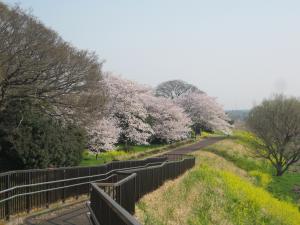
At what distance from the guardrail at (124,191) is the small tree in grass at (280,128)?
77.2 ft

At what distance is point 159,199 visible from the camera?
667 inches

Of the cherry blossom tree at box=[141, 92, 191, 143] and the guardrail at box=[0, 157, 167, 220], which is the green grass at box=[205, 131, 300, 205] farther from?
the guardrail at box=[0, 157, 167, 220]

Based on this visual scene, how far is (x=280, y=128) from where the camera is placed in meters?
51.4

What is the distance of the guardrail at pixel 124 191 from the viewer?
225 inches

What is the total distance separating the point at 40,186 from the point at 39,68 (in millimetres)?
10745

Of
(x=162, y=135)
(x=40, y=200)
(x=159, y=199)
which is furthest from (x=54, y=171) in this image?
(x=162, y=135)

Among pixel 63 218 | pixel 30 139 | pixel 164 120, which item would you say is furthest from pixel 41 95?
pixel 164 120

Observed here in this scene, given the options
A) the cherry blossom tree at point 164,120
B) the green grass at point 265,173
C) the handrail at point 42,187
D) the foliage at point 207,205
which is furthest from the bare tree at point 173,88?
the handrail at point 42,187

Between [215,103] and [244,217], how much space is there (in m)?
77.1

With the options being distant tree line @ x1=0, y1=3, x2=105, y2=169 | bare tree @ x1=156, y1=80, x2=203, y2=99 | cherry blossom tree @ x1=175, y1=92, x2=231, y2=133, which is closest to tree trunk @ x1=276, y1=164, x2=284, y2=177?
distant tree line @ x1=0, y1=3, x2=105, y2=169

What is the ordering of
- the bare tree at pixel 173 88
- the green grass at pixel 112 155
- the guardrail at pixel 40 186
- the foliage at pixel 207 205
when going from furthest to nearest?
the bare tree at pixel 173 88 → the green grass at pixel 112 155 → the foliage at pixel 207 205 → the guardrail at pixel 40 186

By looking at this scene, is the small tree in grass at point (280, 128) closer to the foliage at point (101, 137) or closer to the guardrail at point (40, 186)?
the foliage at point (101, 137)

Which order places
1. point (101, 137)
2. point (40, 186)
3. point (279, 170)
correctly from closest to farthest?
point (40, 186)
point (101, 137)
point (279, 170)

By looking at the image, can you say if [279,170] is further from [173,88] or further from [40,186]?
[173,88]
